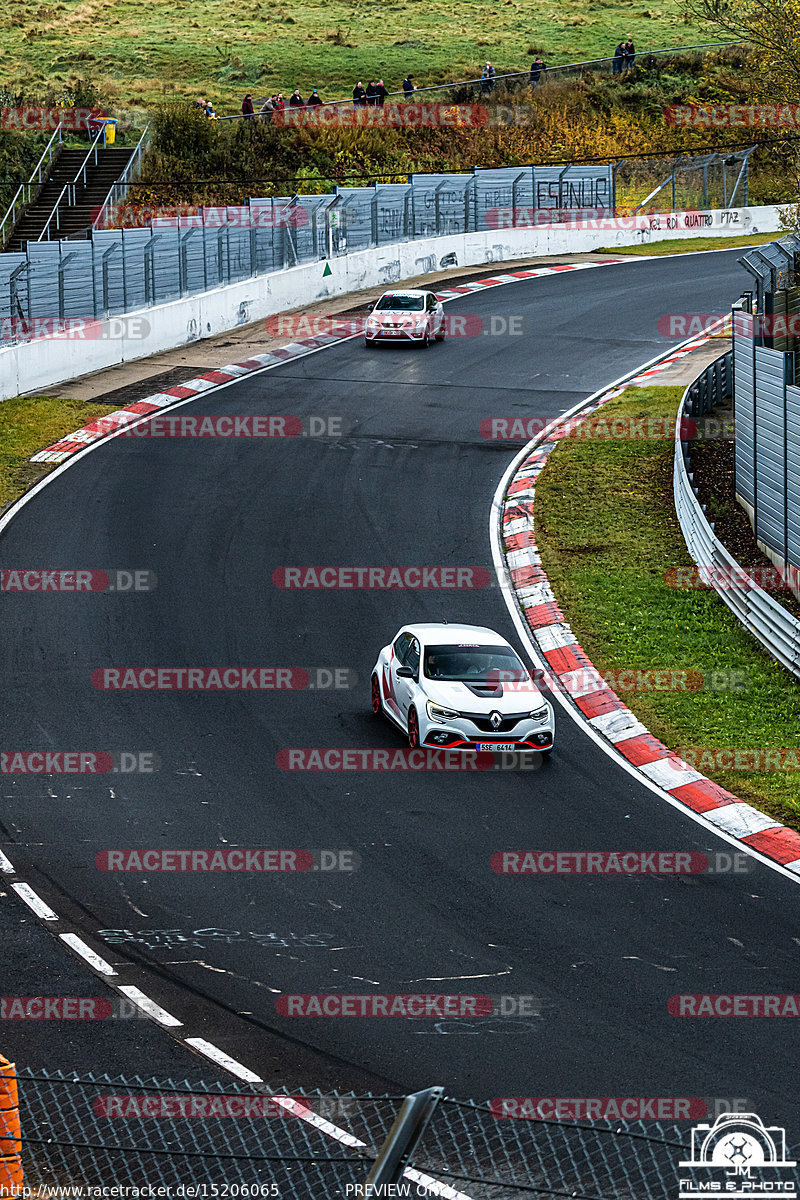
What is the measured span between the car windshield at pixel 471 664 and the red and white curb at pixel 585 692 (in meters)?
1.34

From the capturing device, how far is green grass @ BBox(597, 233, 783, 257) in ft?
168

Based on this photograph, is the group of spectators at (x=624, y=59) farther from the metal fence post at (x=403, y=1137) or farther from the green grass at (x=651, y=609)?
the metal fence post at (x=403, y=1137)

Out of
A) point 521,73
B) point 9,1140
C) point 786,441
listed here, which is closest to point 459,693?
point 786,441

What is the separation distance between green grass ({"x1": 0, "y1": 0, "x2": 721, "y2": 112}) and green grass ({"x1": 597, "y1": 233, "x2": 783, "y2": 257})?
20957 mm

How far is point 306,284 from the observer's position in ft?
139

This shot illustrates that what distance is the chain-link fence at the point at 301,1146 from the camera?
8422mm

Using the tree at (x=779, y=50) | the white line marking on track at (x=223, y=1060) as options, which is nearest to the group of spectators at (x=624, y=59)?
the tree at (x=779, y=50)

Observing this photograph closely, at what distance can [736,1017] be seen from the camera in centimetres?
1072

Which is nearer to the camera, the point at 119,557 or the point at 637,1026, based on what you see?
the point at 637,1026

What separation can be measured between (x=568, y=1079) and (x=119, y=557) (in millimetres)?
15058

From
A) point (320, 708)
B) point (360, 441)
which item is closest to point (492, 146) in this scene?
point (360, 441)

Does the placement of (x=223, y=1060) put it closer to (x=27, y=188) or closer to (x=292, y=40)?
(x=27, y=188)

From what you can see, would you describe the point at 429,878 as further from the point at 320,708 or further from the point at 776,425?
the point at 776,425

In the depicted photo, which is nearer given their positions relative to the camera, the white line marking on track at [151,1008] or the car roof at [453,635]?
the white line marking on track at [151,1008]
